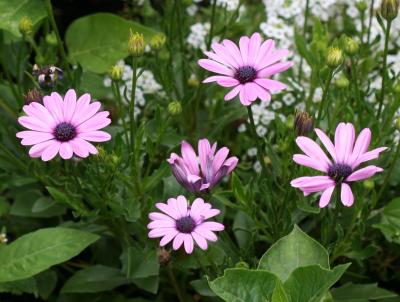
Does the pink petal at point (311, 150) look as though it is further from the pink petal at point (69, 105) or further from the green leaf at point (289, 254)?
the pink petal at point (69, 105)

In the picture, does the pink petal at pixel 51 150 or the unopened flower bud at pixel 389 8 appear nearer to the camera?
the pink petal at pixel 51 150

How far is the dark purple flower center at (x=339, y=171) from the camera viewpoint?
3.05 ft

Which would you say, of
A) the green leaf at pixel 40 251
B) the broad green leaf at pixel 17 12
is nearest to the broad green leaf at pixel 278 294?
the green leaf at pixel 40 251

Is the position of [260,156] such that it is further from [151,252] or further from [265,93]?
[151,252]

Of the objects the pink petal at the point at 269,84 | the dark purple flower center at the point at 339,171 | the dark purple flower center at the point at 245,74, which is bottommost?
the dark purple flower center at the point at 339,171

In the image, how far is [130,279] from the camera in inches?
→ 50.0

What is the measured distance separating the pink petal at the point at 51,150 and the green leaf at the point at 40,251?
23 centimetres

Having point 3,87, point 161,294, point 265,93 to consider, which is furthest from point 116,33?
point 265,93

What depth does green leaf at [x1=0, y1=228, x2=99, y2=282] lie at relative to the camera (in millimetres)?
1146

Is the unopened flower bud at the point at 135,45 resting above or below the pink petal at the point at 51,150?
above

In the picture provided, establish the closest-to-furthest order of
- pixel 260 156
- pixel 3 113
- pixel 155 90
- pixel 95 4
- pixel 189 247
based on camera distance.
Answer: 1. pixel 189 247
2. pixel 260 156
3. pixel 3 113
4. pixel 155 90
5. pixel 95 4

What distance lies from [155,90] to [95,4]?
43cm


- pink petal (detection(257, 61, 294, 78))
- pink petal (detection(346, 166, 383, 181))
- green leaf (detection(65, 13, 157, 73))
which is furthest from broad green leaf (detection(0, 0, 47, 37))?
pink petal (detection(346, 166, 383, 181))

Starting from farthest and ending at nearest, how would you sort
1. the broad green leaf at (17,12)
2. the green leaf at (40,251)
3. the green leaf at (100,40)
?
the green leaf at (100,40) → the broad green leaf at (17,12) → the green leaf at (40,251)
